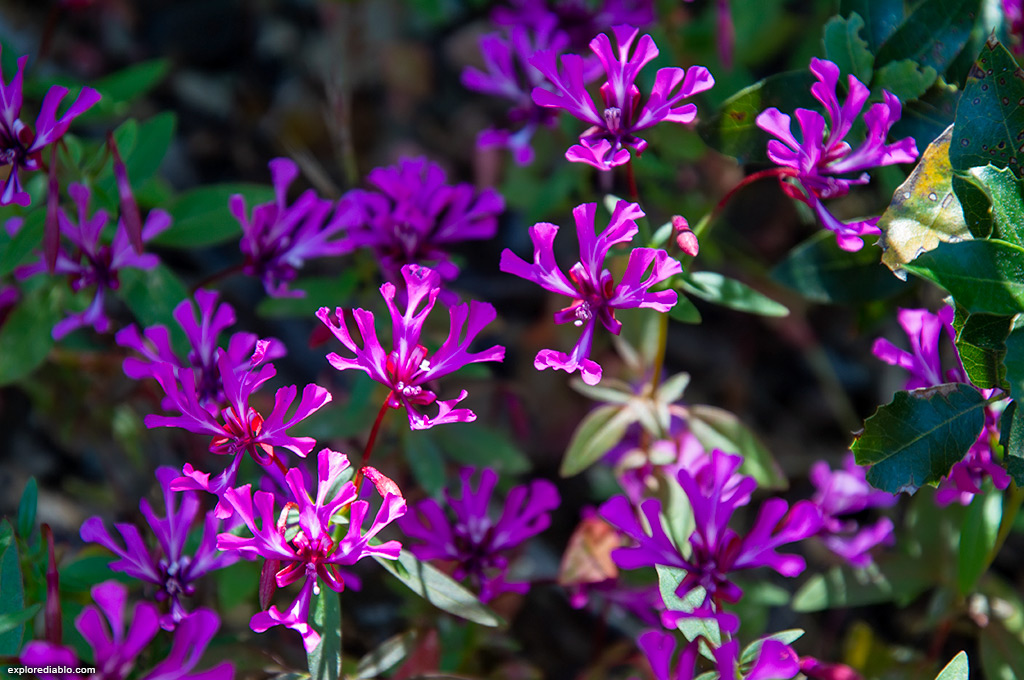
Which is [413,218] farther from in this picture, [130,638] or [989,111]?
[989,111]

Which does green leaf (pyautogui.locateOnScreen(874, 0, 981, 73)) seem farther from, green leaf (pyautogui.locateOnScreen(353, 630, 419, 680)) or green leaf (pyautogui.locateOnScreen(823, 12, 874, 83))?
green leaf (pyautogui.locateOnScreen(353, 630, 419, 680))

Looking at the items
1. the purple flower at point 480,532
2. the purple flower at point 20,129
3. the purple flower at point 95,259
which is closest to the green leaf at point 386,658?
the purple flower at point 480,532

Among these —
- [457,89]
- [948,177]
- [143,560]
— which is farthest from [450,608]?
[457,89]

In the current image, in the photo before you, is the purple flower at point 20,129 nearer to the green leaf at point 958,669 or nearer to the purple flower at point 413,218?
the purple flower at point 413,218

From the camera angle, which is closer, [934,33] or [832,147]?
[832,147]

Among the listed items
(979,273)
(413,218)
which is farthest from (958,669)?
(413,218)

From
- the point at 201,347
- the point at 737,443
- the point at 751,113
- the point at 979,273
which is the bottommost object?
the point at 737,443

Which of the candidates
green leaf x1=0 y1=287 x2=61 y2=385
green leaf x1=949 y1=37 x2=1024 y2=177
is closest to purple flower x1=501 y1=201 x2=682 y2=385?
green leaf x1=949 y1=37 x2=1024 y2=177

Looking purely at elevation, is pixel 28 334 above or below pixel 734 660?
above
